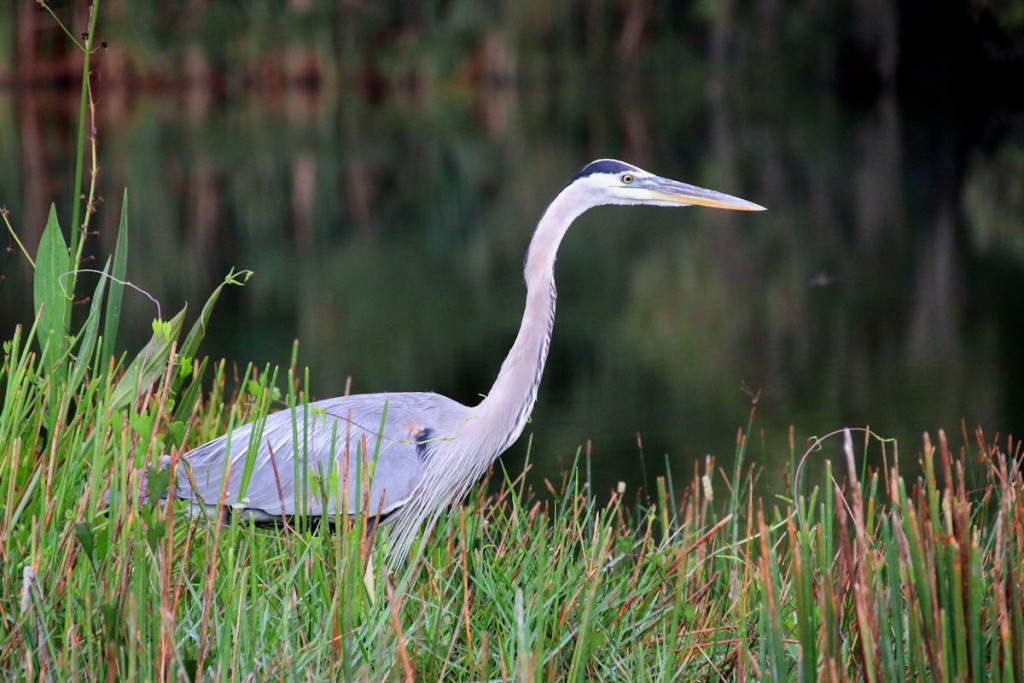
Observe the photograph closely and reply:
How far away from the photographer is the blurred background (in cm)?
848

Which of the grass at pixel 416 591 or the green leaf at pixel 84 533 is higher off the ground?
the green leaf at pixel 84 533

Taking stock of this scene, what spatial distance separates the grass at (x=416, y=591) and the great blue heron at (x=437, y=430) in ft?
0.30

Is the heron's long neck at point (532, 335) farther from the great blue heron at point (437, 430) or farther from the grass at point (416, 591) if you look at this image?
the grass at point (416, 591)

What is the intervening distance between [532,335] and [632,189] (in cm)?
43

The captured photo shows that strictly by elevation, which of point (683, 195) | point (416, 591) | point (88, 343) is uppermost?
point (683, 195)

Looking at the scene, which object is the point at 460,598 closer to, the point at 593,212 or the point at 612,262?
the point at 612,262

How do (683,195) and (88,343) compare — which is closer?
(88,343)

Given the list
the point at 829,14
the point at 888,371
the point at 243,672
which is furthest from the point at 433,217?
the point at 829,14

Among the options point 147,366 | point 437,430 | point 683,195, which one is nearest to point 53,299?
point 147,366

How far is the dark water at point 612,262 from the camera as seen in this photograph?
803 centimetres

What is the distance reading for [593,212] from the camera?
15391 millimetres

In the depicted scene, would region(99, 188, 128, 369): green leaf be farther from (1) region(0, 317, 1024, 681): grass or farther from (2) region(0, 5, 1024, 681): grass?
(1) region(0, 317, 1024, 681): grass

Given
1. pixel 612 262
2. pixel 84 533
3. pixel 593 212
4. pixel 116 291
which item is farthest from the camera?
pixel 593 212

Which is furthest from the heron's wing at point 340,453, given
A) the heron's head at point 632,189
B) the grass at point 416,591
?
the heron's head at point 632,189
